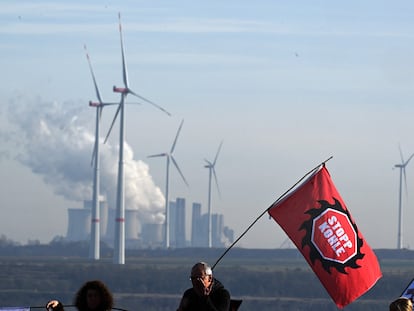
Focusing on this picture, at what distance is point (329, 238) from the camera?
26516 millimetres

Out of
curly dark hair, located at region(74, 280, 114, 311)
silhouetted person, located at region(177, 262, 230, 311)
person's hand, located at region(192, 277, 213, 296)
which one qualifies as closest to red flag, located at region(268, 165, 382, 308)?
silhouetted person, located at region(177, 262, 230, 311)

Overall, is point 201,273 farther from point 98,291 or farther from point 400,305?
point 400,305

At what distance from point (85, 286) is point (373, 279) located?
315 inches

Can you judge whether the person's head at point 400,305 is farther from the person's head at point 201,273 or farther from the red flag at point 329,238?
the red flag at point 329,238

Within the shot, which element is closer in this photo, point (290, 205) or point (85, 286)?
point (85, 286)

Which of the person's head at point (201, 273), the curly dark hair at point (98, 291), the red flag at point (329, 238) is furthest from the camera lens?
the red flag at point (329, 238)

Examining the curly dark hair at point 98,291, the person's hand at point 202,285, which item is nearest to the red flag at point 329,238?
the person's hand at point 202,285

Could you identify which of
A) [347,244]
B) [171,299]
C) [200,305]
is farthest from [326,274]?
[171,299]

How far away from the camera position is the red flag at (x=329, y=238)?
26297mm

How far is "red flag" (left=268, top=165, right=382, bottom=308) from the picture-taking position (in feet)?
86.3

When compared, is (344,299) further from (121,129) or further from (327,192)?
(121,129)

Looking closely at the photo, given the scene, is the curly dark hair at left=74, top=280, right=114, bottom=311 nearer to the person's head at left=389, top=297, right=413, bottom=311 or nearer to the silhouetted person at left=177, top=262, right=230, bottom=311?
the silhouetted person at left=177, top=262, right=230, bottom=311

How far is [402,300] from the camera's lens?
1962 cm

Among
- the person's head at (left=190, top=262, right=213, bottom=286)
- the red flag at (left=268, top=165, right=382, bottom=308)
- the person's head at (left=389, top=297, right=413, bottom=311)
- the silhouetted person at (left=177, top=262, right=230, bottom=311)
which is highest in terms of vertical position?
the red flag at (left=268, top=165, right=382, bottom=308)
